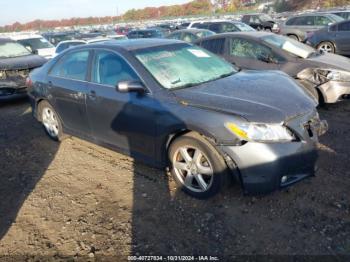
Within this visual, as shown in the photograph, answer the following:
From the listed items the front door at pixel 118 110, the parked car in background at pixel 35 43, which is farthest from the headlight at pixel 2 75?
the parked car in background at pixel 35 43

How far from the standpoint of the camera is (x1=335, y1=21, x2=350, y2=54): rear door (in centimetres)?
1154

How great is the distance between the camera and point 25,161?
495cm

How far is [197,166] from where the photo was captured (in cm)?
352

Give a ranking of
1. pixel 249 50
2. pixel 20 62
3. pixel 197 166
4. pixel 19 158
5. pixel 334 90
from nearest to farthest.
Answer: pixel 197 166 < pixel 19 158 < pixel 334 90 < pixel 249 50 < pixel 20 62

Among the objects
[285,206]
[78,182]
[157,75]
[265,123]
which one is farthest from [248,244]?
[78,182]

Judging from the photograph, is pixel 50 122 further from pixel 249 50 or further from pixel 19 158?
pixel 249 50

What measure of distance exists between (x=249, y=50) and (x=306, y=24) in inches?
441

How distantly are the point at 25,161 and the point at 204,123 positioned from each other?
9.85 feet

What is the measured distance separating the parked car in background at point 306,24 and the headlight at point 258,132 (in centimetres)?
1417

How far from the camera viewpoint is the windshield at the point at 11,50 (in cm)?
889

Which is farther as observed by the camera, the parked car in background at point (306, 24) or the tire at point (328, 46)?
the parked car in background at point (306, 24)

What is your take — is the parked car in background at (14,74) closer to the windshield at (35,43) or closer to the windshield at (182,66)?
the windshield at (35,43)

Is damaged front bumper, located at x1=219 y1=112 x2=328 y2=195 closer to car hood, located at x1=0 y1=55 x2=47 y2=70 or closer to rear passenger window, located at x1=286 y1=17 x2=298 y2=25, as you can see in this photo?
car hood, located at x1=0 y1=55 x2=47 y2=70

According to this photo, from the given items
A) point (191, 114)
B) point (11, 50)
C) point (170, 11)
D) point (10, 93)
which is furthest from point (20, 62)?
point (170, 11)
